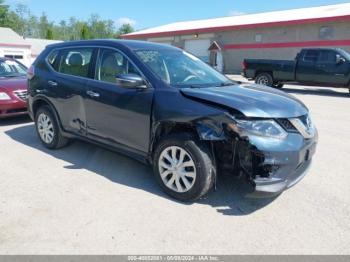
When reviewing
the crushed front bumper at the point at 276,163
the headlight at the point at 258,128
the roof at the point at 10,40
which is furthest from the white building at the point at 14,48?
the crushed front bumper at the point at 276,163

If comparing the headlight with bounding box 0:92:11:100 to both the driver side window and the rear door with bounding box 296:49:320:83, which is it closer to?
the driver side window

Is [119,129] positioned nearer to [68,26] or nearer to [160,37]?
[160,37]

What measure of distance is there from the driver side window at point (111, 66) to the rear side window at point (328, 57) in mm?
12029

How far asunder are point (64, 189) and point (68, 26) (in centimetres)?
12474

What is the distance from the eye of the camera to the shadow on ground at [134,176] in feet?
12.2

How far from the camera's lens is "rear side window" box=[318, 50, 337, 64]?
13.9 metres

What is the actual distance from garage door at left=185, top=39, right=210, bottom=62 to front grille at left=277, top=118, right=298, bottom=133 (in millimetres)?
29006

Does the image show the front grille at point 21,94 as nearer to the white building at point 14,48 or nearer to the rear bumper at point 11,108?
the rear bumper at point 11,108

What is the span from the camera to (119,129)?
4.33 m

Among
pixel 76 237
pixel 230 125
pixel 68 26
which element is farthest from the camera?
pixel 68 26

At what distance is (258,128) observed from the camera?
3322mm

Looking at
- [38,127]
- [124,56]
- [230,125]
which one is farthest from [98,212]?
[38,127]

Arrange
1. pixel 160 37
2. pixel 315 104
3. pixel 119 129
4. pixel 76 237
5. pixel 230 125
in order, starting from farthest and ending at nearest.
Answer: pixel 160 37 < pixel 315 104 < pixel 119 129 < pixel 230 125 < pixel 76 237

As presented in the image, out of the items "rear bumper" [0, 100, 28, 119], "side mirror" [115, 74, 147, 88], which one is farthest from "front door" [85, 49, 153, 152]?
"rear bumper" [0, 100, 28, 119]
